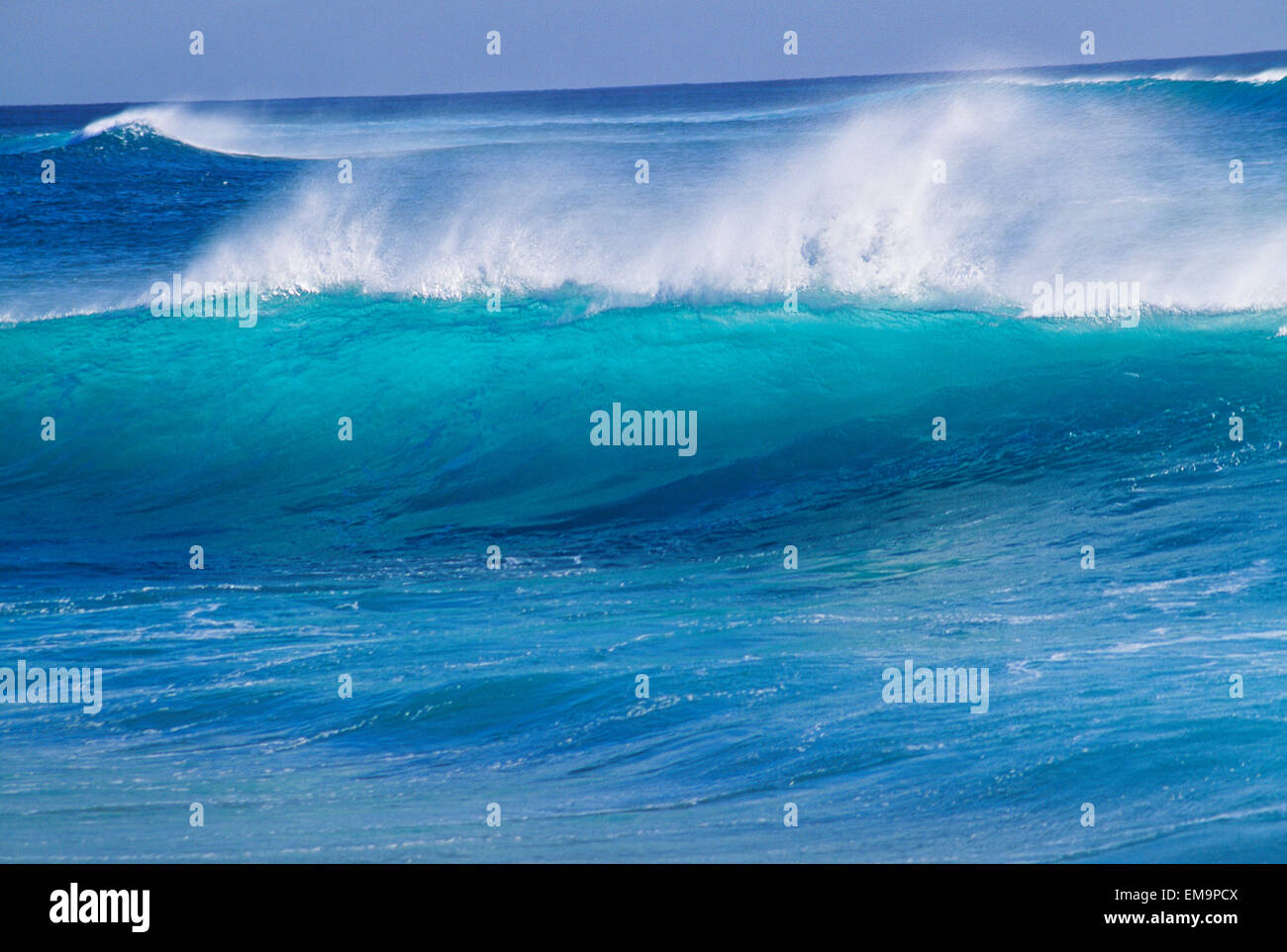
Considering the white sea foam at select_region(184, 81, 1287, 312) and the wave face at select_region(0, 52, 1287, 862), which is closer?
the wave face at select_region(0, 52, 1287, 862)

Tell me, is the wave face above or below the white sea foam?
below

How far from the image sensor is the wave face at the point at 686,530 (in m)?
4.63

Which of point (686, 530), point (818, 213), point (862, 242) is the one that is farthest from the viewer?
point (818, 213)

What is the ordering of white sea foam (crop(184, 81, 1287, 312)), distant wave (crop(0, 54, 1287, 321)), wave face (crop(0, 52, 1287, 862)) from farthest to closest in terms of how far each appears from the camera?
distant wave (crop(0, 54, 1287, 321)) → white sea foam (crop(184, 81, 1287, 312)) → wave face (crop(0, 52, 1287, 862))

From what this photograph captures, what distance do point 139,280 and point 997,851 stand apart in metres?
19.3

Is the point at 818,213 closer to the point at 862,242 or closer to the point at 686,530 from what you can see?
the point at 862,242

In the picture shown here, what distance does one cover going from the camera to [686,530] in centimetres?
854

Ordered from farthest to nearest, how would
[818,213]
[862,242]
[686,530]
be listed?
[818,213]
[862,242]
[686,530]

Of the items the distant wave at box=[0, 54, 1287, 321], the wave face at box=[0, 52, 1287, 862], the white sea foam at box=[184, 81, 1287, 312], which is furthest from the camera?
the distant wave at box=[0, 54, 1287, 321]

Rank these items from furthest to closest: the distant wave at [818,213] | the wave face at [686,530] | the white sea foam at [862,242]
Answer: the distant wave at [818,213], the white sea foam at [862,242], the wave face at [686,530]

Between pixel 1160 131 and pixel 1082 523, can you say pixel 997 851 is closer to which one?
pixel 1082 523

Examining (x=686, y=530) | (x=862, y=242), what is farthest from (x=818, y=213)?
(x=686, y=530)

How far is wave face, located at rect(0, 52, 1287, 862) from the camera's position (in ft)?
15.2
